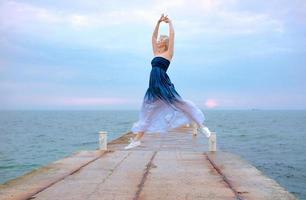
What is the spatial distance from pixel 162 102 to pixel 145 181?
179 centimetres

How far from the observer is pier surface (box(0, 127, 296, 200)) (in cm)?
719

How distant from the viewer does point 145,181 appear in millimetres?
8445

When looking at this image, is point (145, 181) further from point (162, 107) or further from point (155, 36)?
point (155, 36)

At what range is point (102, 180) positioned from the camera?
28.0ft

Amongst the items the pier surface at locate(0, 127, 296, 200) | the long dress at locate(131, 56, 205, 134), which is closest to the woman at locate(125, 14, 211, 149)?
the long dress at locate(131, 56, 205, 134)

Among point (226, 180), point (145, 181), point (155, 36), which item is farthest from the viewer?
point (155, 36)

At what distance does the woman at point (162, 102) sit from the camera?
9203 mm

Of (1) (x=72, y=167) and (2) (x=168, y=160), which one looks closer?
(1) (x=72, y=167)

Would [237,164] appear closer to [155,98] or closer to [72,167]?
[155,98]

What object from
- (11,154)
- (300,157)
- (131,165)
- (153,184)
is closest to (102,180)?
(153,184)

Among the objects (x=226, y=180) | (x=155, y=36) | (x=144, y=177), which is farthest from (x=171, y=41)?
(x=226, y=180)

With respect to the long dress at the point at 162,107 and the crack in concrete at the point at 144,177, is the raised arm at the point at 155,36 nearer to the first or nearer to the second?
the long dress at the point at 162,107

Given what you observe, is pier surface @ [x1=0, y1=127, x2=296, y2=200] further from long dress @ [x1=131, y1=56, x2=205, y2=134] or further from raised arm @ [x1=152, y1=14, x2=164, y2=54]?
raised arm @ [x1=152, y1=14, x2=164, y2=54]

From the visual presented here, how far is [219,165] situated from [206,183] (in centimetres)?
279
